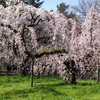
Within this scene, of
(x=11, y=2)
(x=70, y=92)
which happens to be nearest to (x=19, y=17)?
(x=11, y=2)

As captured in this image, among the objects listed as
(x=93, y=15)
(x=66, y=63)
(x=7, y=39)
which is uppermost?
(x=93, y=15)

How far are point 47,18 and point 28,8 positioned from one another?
189cm

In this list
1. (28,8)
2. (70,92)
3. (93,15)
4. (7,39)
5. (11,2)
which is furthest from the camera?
(11,2)

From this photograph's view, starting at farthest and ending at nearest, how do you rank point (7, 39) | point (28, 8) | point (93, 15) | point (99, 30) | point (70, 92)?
point (28, 8) → point (7, 39) → point (93, 15) → point (99, 30) → point (70, 92)

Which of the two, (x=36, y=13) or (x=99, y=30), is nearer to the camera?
(x=99, y=30)

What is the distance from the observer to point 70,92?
15.9 meters

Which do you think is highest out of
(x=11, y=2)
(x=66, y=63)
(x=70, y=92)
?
(x=11, y=2)

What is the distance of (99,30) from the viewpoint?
16.9 metres

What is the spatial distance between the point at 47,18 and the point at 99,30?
24.0ft

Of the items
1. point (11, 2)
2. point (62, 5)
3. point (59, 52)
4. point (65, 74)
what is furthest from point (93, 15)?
point (62, 5)

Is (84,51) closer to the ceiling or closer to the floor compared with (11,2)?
closer to the floor

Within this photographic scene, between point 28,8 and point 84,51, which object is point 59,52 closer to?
point 84,51

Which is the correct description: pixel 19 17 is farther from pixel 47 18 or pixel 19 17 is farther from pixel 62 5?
pixel 62 5

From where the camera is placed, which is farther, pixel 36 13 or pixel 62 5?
pixel 62 5
